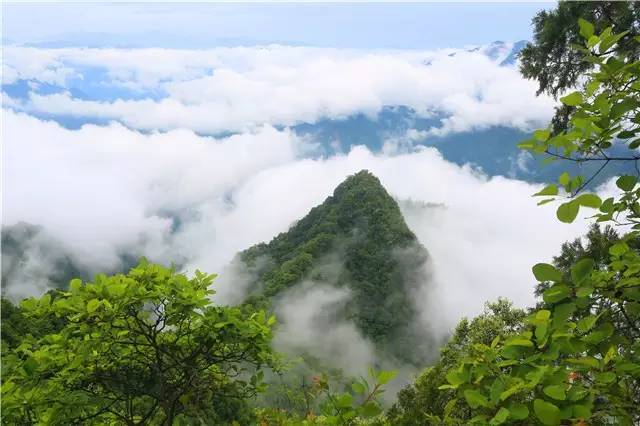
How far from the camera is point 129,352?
3.47m

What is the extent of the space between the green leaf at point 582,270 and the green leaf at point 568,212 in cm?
22

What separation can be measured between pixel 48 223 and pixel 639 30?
544 feet

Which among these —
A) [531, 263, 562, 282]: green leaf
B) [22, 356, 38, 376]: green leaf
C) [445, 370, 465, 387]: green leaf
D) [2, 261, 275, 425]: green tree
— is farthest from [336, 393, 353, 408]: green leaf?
[22, 356, 38, 376]: green leaf

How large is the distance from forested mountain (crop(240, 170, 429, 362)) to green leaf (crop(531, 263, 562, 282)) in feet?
210

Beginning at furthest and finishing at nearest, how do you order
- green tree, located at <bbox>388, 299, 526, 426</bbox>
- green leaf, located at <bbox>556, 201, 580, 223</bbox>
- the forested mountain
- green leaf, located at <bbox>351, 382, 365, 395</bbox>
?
the forested mountain
green tree, located at <bbox>388, 299, 526, 426</bbox>
green leaf, located at <bbox>351, 382, 365, 395</bbox>
green leaf, located at <bbox>556, 201, 580, 223</bbox>

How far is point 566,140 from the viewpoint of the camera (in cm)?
159

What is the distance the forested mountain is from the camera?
6662 cm

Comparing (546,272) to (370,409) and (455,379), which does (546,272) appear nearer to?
(455,379)

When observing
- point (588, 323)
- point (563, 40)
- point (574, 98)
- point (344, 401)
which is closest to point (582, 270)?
point (588, 323)

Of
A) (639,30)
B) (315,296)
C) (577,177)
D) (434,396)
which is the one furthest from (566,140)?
(315,296)

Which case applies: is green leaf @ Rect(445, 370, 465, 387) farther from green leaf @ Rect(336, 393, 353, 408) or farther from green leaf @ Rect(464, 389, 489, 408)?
green leaf @ Rect(336, 393, 353, 408)

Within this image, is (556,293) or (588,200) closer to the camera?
(588,200)

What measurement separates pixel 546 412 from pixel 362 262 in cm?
7113

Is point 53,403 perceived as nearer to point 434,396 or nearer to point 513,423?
point 513,423
